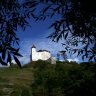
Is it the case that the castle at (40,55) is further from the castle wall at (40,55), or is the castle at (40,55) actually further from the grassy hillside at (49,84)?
the grassy hillside at (49,84)

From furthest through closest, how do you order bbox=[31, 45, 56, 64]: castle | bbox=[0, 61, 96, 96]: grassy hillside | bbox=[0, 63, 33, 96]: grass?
bbox=[31, 45, 56, 64]: castle < bbox=[0, 63, 33, 96]: grass < bbox=[0, 61, 96, 96]: grassy hillside

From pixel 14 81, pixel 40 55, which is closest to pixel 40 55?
pixel 40 55

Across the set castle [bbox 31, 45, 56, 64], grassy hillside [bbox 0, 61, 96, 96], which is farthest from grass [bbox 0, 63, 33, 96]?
castle [bbox 31, 45, 56, 64]

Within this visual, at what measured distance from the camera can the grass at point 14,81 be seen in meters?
57.9

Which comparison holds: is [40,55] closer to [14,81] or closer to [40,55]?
[40,55]

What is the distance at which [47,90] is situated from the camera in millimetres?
56750

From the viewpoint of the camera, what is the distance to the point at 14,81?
69.4m

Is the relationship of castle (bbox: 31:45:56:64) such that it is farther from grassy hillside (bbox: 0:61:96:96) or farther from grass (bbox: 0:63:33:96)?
grassy hillside (bbox: 0:61:96:96)

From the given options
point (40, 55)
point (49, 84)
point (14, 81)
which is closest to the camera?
point (49, 84)

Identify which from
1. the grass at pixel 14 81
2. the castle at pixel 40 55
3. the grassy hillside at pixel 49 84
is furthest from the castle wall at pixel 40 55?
the grassy hillside at pixel 49 84

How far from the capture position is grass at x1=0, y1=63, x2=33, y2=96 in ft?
190

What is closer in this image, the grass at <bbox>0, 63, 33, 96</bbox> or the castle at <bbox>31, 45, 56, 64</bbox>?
the grass at <bbox>0, 63, 33, 96</bbox>

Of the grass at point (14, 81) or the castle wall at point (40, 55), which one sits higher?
the castle wall at point (40, 55)

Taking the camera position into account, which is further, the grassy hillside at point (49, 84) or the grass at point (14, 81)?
the grass at point (14, 81)
